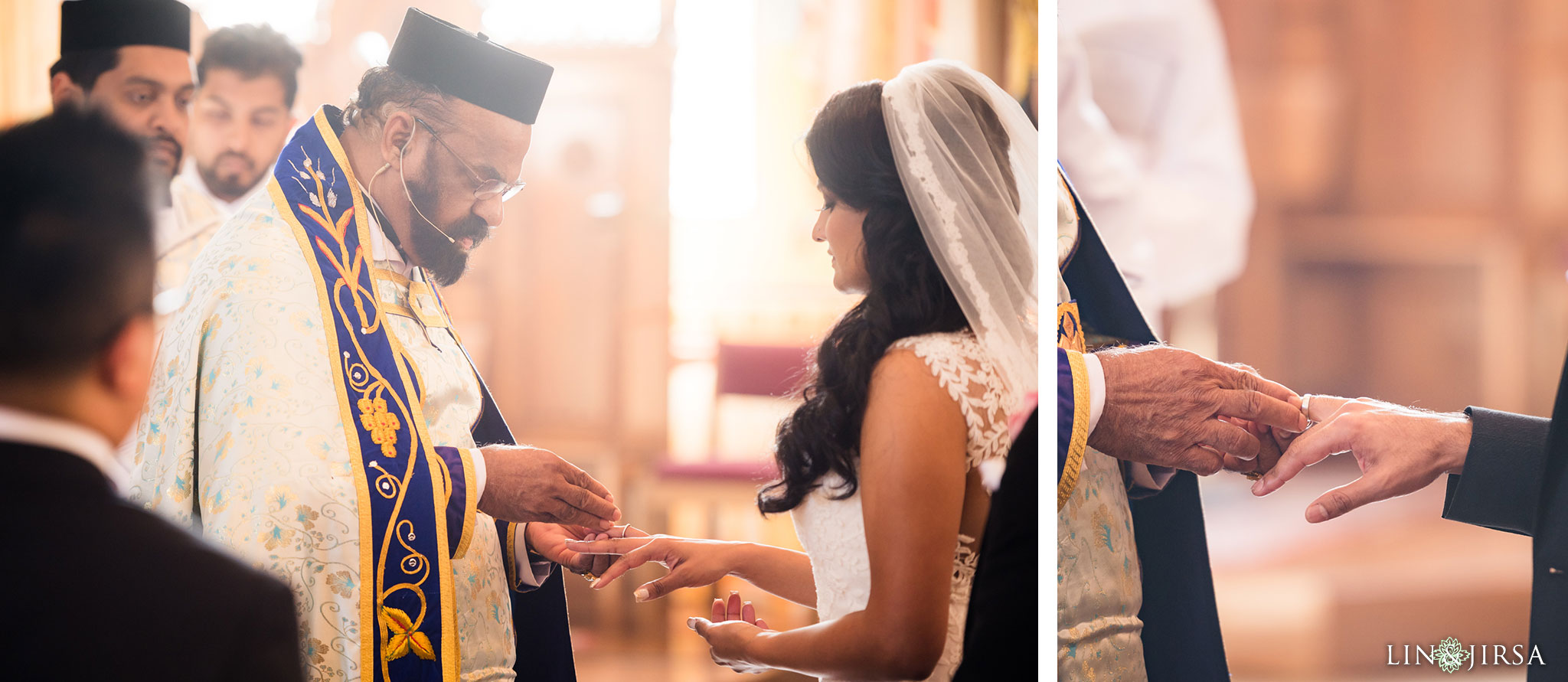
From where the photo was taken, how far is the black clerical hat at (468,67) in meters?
1.79

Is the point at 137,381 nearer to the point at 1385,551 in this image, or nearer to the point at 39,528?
the point at 39,528

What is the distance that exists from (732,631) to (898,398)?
1.76ft

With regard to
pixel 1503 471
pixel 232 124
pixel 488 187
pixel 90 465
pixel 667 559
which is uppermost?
pixel 232 124

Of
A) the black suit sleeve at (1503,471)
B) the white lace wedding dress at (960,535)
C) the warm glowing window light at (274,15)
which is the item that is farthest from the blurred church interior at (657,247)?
the black suit sleeve at (1503,471)

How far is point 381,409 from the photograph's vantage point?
1645mm

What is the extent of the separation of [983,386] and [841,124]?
55 cm

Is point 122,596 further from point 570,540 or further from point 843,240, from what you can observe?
point 843,240

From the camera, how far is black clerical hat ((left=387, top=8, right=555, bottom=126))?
1790 mm

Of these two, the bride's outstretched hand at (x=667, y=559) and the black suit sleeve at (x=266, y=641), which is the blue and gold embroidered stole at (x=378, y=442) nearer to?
the bride's outstretched hand at (x=667, y=559)

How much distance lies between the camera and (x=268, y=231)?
5.48 feet

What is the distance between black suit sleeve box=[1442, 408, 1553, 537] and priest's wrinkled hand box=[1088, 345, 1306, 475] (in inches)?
12.1

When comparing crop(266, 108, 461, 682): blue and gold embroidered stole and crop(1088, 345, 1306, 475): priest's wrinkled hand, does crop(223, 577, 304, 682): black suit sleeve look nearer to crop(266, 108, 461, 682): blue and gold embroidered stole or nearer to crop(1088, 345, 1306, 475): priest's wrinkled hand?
crop(266, 108, 461, 682): blue and gold embroidered stole

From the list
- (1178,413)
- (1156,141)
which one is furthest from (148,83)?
(1156,141)

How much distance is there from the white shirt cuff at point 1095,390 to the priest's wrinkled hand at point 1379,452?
13.5 inches
